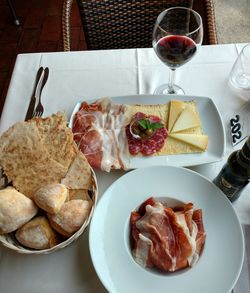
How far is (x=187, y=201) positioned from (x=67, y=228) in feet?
0.91

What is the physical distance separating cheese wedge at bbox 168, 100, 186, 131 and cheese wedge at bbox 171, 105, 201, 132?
0.4 inches

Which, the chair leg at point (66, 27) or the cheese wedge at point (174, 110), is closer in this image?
the cheese wedge at point (174, 110)

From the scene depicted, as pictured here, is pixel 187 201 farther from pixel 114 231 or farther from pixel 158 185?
pixel 114 231

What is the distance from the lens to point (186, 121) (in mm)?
857

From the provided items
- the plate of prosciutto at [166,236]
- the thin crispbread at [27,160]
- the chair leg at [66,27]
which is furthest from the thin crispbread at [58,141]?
the chair leg at [66,27]

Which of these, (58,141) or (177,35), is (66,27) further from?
(58,141)

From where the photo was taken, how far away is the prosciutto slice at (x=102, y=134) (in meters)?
0.79

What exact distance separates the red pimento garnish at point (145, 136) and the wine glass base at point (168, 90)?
0.47ft

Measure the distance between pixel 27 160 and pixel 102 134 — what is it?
9.0 inches

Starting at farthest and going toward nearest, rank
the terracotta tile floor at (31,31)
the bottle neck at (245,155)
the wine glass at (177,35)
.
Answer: the terracotta tile floor at (31,31), the wine glass at (177,35), the bottle neck at (245,155)

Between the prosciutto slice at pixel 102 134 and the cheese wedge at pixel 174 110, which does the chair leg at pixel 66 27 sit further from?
the cheese wedge at pixel 174 110

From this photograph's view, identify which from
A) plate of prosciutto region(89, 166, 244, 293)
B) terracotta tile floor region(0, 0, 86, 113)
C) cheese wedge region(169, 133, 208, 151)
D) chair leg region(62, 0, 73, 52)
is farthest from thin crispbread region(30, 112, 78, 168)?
terracotta tile floor region(0, 0, 86, 113)

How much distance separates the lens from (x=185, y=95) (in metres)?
0.91

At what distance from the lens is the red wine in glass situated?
842mm
